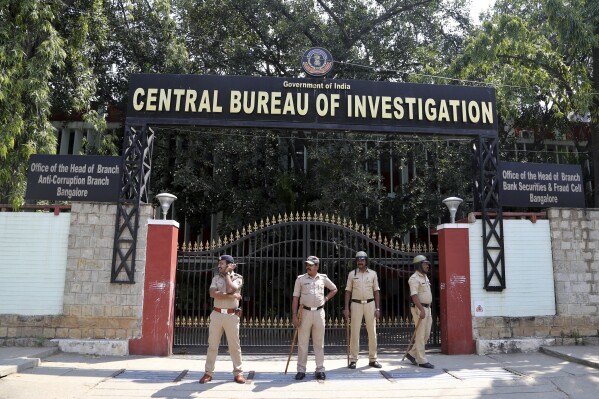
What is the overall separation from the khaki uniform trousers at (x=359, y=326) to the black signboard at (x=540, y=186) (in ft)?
12.7

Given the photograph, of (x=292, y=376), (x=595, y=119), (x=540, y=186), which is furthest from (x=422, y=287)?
(x=595, y=119)

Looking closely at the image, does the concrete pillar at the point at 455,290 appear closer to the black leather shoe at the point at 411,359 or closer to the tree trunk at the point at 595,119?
the black leather shoe at the point at 411,359

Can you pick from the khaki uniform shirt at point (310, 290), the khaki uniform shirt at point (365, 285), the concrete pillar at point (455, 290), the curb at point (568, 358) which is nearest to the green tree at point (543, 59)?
the concrete pillar at point (455, 290)

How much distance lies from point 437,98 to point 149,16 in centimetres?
1139

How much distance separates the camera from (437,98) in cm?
978

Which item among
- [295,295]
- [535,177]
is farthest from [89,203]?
[535,177]

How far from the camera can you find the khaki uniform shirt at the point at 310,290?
6.78m

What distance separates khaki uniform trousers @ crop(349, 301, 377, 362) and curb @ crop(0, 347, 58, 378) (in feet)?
16.2

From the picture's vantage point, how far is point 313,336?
673 centimetres

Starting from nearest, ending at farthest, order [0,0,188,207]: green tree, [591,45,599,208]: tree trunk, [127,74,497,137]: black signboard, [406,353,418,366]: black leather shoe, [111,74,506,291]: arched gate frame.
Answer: [406,353,418,366]: black leather shoe → [111,74,506,291]: arched gate frame → [127,74,497,137]: black signboard → [0,0,188,207]: green tree → [591,45,599,208]: tree trunk

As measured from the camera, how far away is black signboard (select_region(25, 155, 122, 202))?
891 centimetres

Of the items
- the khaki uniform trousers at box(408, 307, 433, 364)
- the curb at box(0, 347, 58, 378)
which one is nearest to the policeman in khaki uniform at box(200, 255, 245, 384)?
the curb at box(0, 347, 58, 378)

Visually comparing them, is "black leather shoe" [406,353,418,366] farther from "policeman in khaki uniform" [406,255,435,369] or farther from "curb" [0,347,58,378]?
"curb" [0,347,58,378]

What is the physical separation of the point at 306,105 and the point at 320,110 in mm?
300
